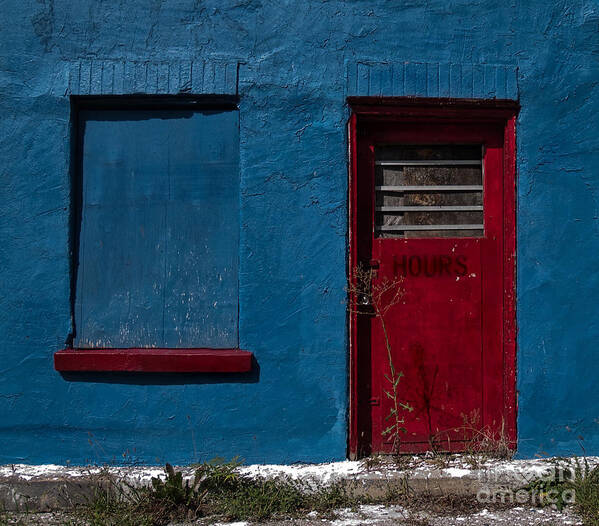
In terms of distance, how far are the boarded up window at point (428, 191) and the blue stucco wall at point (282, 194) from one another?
33 centimetres

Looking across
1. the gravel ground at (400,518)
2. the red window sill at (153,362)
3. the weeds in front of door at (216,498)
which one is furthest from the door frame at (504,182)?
the red window sill at (153,362)

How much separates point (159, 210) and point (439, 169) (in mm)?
2001

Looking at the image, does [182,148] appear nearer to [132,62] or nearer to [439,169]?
[132,62]

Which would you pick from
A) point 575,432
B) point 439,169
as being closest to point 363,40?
point 439,169

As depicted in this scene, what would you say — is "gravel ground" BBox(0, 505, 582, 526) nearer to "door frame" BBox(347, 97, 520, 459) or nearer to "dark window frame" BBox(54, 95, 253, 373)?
"door frame" BBox(347, 97, 520, 459)

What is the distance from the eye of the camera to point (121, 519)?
3574 millimetres

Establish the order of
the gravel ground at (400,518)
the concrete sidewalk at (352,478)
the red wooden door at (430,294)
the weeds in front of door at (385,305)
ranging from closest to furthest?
the gravel ground at (400,518)
the concrete sidewalk at (352,478)
the weeds in front of door at (385,305)
the red wooden door at (430,294)

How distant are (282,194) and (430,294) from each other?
1255 millimetres

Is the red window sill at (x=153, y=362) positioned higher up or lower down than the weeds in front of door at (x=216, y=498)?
higher up

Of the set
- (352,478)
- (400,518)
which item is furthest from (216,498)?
(400,518)

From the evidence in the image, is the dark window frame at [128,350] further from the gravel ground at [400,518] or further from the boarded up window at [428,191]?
the boarded up window at [428,191]

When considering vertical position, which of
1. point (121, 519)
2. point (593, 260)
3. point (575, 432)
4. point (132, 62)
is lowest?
point (121, 519)

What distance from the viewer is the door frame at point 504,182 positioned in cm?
425

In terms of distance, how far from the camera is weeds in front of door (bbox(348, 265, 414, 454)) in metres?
4.25
